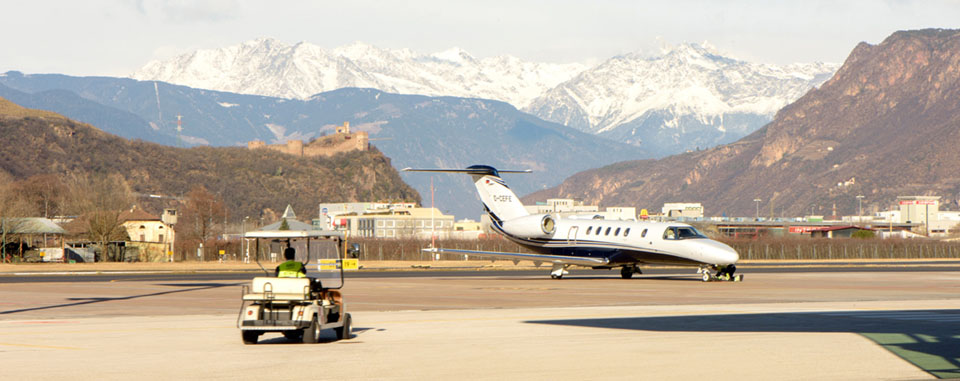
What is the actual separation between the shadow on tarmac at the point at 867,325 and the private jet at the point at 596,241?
54.7 feet

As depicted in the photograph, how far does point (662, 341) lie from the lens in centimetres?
1884

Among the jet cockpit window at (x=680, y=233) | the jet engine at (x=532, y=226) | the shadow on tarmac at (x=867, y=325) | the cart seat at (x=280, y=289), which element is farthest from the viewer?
the jet engine at (x=532, y=226)

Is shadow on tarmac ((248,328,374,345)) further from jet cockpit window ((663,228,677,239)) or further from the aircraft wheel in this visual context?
jet cockpit window ((663,228,677,239))

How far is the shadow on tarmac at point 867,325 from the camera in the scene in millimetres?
17172

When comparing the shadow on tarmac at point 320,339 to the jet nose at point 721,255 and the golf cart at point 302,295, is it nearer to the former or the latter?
the golf cart at point 302,295

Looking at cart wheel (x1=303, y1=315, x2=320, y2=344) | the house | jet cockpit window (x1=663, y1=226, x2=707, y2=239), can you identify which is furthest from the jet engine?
the house

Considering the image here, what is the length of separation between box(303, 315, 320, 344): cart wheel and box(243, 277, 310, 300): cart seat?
0.65 metres

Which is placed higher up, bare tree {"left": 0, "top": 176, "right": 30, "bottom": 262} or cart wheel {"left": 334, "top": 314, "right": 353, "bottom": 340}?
bare tree {"left": 0, "top": 176, "right": 30, "bottom": 262}

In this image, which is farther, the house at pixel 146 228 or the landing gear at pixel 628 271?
the house at pixel 146 228

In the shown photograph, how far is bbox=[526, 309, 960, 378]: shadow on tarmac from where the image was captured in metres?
17.2

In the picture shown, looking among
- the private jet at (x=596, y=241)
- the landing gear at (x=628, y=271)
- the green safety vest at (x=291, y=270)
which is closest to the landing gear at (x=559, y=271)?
the private jet at (x=596, y=241)

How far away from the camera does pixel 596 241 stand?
46250mm

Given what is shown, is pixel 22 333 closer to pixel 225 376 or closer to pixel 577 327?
pixel 225 376

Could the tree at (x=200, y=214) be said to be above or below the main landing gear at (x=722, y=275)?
above
